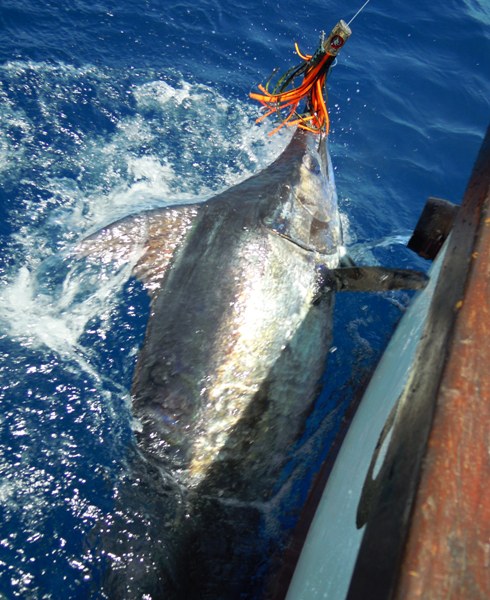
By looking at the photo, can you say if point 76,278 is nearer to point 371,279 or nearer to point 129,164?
point 129,164

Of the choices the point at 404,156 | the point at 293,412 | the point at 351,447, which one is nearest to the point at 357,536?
the point at 351,447

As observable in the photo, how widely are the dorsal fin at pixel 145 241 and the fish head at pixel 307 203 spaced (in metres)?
0.71

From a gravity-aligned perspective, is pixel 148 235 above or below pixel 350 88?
below

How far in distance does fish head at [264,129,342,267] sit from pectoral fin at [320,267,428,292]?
13.0 inches

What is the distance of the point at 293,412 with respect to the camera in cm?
354

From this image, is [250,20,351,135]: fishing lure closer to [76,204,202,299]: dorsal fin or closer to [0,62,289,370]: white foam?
[0,62,289,370]: white foam

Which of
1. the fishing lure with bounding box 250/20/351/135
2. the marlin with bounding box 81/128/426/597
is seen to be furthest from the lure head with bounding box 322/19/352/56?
the marlin with bounding box 81/128/426/597

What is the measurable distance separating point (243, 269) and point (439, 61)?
24.6 feet

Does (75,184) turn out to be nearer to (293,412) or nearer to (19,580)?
(293,412)

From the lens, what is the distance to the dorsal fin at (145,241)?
4.08 m

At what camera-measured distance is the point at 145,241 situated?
4.18 metres

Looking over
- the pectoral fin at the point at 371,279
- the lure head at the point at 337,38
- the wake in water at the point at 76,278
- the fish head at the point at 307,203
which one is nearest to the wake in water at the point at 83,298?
the wake in water at the point at 76,278

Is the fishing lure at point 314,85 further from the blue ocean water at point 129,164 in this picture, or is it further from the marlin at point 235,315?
the blue ocean water at point 129,164

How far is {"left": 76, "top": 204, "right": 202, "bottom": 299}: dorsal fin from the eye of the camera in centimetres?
408
